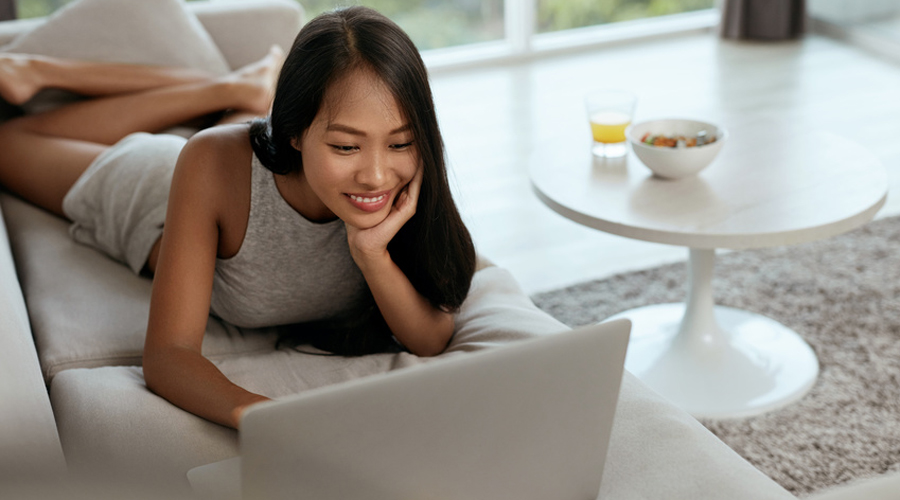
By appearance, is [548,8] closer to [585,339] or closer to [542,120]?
[542,120]

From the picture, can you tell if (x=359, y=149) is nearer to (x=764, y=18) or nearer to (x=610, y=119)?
(x=610, y=119)

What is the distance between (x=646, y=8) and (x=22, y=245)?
12.7 ft

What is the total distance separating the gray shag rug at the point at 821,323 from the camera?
1.73 meters

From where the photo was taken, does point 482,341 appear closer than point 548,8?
Yes

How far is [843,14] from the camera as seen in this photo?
4609 mm

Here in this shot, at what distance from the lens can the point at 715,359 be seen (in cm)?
201

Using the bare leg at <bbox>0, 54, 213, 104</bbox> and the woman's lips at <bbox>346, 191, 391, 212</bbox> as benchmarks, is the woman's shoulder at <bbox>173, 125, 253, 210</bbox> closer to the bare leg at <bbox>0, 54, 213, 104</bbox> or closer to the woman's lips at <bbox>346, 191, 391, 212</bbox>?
the woman's lips at <bbox>346, 191, 391, 212</bbox>

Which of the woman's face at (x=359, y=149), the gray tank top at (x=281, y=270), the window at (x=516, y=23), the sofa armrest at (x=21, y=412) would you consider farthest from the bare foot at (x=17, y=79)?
the window at (x=516, y=23)

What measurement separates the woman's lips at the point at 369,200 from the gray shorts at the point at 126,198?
580 mm

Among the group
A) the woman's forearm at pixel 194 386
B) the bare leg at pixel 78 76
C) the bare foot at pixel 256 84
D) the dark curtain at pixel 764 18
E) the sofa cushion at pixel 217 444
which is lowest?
the dark curtain at pixel 764 18

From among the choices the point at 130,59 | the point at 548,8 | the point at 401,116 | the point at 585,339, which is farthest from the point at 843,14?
the point at 585,339

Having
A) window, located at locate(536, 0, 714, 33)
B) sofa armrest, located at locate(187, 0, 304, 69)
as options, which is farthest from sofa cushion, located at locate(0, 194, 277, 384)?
window, located at locate(536, 0, 714, 33)

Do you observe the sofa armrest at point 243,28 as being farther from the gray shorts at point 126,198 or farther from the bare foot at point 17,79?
the gray shorts at point 126,198

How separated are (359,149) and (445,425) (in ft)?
1.76
